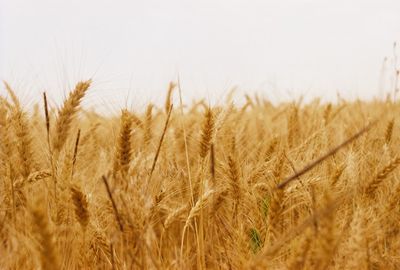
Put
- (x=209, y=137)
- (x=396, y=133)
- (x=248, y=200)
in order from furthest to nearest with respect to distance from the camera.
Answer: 1. (x=396, y=133)
2. (x=209, y=137)
3. (x=248, y=200)

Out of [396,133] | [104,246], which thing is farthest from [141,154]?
[396,133]

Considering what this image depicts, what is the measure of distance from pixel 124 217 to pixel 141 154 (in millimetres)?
426

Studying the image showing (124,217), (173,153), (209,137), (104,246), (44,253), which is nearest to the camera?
(44,253)

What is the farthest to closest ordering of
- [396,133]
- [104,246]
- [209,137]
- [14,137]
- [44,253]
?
[396,133] → [14,137] → [209,137] → [104,246] → [44,253]

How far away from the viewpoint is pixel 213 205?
1463mm

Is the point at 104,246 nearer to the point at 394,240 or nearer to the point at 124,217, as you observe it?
the point at 124,217

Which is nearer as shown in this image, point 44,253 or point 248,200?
point 44,253

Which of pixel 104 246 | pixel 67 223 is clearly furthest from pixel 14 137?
pixel 104 246

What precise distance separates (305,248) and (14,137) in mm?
1210

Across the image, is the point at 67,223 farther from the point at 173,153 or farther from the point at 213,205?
the point at 173,153

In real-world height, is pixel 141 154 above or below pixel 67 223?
above

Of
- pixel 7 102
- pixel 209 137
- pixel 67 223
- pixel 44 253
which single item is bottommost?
pixel 44 253

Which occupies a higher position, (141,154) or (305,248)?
(141,154)

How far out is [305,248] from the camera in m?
0.87
